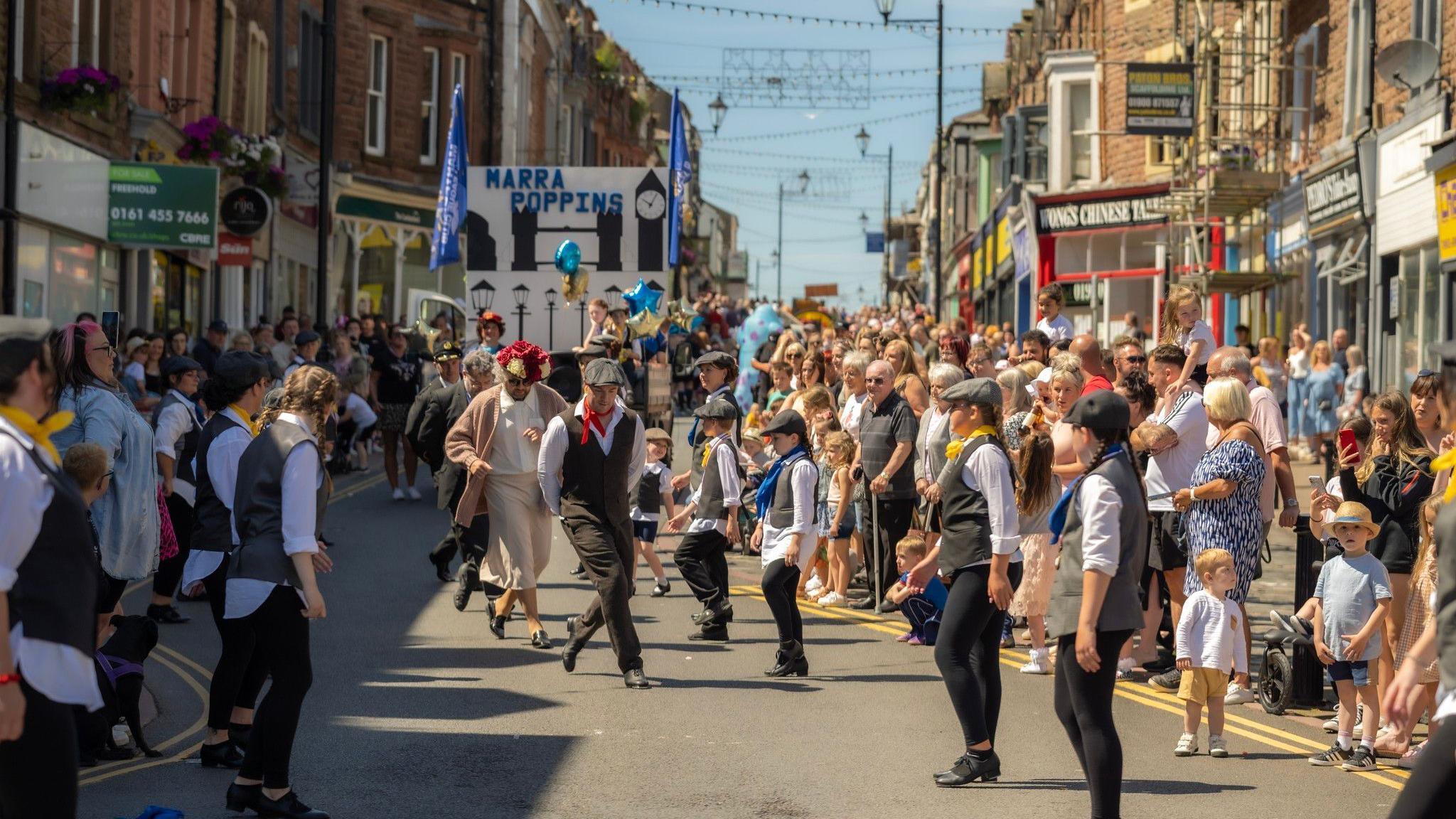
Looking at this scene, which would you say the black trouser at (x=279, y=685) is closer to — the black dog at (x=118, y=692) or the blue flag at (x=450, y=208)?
the black dog at (x=118, y=692)

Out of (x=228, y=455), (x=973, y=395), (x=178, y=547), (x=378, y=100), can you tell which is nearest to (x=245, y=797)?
(x=228, y=455)

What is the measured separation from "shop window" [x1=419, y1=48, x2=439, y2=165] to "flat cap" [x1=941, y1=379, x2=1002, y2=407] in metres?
34.7

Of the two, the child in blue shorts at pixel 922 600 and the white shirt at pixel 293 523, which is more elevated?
the white shirt at pixel 293 523

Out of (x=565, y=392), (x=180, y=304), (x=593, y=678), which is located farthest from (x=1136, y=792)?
(x=180, y=304)

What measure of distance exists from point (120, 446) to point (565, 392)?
9103 mm

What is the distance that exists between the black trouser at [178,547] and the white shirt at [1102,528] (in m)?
6.35

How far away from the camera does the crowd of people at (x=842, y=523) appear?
4797 millimetres

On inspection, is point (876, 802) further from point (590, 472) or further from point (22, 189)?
point (22, 189)

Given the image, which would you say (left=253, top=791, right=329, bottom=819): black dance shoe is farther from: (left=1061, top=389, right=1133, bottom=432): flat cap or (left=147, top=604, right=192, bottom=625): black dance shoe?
(left=147, top=604, right=192, bottom=625): black dance shoe

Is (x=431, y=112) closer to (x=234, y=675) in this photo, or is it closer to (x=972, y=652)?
(x=234, y=675)

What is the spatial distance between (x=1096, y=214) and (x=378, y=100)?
16.2 m

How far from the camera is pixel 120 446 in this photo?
8969mm

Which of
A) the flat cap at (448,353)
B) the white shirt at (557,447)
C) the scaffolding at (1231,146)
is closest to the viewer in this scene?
the white shirt at (557,447)

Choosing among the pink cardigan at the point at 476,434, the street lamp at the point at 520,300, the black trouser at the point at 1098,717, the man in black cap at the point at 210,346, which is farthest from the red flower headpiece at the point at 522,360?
the man in black cap at the point at 210,346
